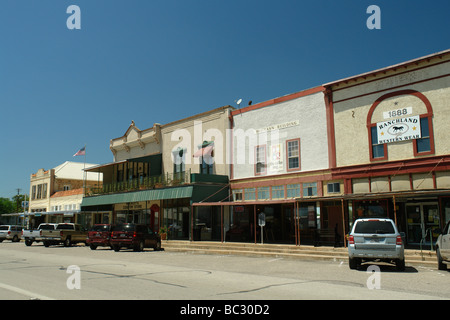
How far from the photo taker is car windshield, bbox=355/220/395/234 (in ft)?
44.8

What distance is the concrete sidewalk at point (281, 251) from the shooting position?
16.2 metres

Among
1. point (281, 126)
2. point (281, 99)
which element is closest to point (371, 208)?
point (281, 126)

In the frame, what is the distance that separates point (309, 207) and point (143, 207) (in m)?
16.6

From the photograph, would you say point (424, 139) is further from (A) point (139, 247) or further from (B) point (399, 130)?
(A) point (139, 247)

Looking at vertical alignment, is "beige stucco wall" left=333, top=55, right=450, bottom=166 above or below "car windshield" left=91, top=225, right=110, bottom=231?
above

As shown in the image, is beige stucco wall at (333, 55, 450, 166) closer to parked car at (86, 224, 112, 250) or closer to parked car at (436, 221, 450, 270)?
parked car at (436, 221, 450, 270)

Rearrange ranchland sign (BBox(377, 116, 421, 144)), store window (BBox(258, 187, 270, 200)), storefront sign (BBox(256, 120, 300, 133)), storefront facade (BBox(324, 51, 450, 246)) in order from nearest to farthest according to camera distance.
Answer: storefront facade (BBox(324, 51, 450, 246)), ranchland sign (BBox(377, 116, 421, 144)), storefront sign (BBox(256, 120, 300, 133)), store window (BBox(258, 187, 270, 200))

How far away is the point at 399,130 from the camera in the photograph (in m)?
19.7

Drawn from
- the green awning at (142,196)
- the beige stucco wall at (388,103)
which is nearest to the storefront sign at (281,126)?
the beige stucco wall at (388,103)

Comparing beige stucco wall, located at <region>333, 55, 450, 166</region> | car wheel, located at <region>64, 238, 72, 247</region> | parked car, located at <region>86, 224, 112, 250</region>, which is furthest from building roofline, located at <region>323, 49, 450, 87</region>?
car wheel, located at <region>64, 238, 72, 247</region>

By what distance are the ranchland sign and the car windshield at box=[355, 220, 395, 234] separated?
23.4 feet

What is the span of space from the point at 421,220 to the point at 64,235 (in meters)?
24.4

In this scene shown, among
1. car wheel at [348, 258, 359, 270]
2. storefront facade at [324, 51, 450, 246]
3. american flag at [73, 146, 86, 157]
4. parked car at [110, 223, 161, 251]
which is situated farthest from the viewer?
american flag at [73, 146, 86, 157]
